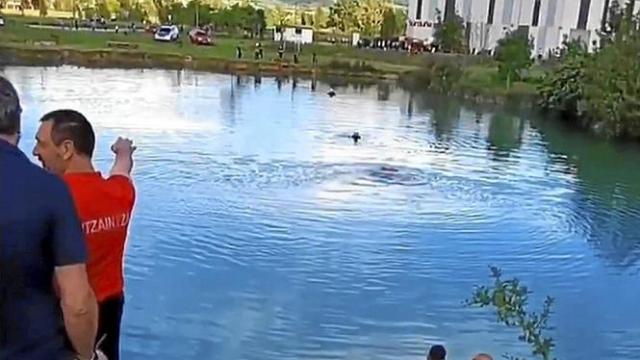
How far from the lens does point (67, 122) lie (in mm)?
2682

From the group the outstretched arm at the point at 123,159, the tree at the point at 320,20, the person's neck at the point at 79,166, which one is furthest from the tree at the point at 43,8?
the person's neck at the point at 79,166

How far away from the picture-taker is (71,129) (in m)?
2.69

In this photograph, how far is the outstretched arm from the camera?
122 inches

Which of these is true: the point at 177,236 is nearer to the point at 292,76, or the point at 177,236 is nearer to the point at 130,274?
the point at 130,274

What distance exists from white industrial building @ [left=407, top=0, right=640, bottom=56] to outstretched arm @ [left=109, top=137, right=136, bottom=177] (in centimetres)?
5463

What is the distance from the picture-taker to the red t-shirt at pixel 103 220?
2721mm

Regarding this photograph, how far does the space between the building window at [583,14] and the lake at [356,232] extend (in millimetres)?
32220

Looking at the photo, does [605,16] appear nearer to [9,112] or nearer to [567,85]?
[567,85]

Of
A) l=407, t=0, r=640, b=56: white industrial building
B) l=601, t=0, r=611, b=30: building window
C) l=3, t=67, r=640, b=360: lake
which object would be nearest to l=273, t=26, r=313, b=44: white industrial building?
l=407, t=0, r=640, b=56: white industrial building

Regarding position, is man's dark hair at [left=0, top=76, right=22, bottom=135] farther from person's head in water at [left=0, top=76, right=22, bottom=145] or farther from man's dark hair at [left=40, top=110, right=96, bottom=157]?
man's dark hair at [left=40, top=110, right=96, bottom=157]

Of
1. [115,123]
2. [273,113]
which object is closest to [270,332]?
[115,123]

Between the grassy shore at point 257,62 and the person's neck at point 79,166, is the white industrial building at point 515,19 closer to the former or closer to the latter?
the grassy shore at point 257,62

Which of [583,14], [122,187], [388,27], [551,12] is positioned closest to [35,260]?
[122,187]

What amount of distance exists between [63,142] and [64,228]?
0.60 m
